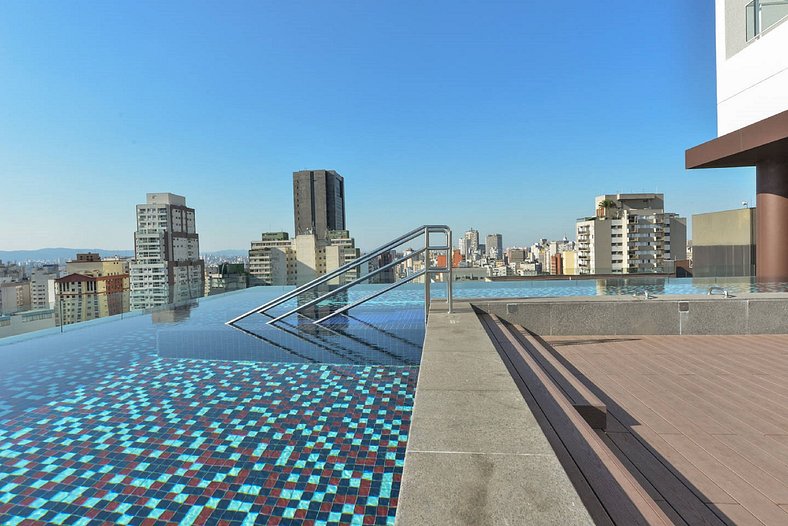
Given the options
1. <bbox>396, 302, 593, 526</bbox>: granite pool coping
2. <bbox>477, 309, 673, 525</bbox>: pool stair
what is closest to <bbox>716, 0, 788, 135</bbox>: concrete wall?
<bbox>477, 309, 673, 525</bbox>: pool stair

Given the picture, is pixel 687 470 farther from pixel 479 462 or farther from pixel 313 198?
pixel 313 198

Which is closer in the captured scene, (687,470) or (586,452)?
(586,452)

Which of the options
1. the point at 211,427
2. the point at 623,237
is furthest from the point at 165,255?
the point at 623,237

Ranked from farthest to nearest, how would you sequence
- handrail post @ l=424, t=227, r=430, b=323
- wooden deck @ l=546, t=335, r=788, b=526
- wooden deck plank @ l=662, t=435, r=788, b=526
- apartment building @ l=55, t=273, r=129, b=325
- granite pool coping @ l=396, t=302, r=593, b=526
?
apartment building @ l=55, t=273, r=129, b=325 < handrail post @ l=424, t=227, r=430, b=323 < wooden deck @ l=546, t=335, r=788, b=526 < wooden deck plank @ l=662, t=435, r=788, b=526 < granite pool coping @ l=396, t=302, r=593, b=526

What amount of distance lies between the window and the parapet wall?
829 centimetres

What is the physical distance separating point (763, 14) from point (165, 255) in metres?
61.8

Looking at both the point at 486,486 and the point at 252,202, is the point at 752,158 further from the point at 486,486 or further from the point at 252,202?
the point at 252,202

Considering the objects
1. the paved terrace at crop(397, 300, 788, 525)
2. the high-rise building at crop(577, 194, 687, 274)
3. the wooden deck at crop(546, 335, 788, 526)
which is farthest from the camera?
the high-rise building at crop(577, 194, 687, 274)

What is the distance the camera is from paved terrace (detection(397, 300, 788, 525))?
1.23 metres

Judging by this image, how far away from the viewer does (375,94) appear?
63.8 ft

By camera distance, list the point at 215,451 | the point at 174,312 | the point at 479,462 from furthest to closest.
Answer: the point at 174,312
the point at 215,451
the point at 479,462

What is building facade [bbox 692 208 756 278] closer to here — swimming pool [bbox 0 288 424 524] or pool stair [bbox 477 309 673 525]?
pool stair [bbox 477 309 673 525]

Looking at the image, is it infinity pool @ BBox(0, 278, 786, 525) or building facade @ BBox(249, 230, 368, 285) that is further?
building facade @ BBox(249, 230, 368, 285)

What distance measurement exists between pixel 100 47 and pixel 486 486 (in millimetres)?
15545
